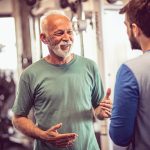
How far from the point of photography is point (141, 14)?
1171 mm

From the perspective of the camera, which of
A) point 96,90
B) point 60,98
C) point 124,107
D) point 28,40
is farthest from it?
point 28,40

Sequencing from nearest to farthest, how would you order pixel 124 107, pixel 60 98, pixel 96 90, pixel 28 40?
pixel 124 107
pixel 60 98
pixel 96 90
pixel 28 40

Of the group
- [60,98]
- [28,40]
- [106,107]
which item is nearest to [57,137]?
[60,98]

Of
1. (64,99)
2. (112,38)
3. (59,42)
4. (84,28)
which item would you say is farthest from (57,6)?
(64,99)

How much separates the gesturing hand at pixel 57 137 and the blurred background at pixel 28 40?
1.16 m

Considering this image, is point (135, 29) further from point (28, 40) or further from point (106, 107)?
point (28, 40)

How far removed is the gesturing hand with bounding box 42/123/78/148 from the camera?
1.52 m

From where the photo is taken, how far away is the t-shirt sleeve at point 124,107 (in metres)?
1.14

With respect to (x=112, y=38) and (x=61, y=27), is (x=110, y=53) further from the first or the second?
(x=61, y=27)

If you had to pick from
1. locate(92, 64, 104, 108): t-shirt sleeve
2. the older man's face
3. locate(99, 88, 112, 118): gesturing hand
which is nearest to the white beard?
the older man's face

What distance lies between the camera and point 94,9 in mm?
2834

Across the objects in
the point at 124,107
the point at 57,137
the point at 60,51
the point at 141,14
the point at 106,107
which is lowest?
the point at 57,137

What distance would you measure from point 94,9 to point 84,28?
0.83 feet

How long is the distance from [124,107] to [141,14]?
0.35 metres
